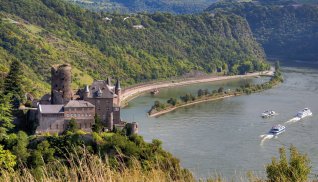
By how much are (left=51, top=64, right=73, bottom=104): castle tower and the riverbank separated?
1501 centimetres

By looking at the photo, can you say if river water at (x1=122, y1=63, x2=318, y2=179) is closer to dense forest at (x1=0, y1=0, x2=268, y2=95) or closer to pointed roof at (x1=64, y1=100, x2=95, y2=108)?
pointed roof at (x1=64, y1=100, x2=95, y2=108)

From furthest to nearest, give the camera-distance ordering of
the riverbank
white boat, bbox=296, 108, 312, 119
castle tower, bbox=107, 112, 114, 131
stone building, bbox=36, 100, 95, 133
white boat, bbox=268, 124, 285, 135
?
the riverbank < white boat, bbox=296, 108, 312, 119 < white boat, bbox=268, 124, 285, 135 < castle tower, bbox=107, 112, 114, 131 < stone building, bbox=36, 100, 95, 133

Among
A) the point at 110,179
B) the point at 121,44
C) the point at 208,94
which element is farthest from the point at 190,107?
the point at 110,179

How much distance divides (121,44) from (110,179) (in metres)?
71.0

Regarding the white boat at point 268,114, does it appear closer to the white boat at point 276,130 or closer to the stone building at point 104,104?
the white boat at point 276,130

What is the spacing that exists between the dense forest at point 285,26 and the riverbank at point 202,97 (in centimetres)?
4057

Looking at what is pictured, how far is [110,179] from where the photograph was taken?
771cm

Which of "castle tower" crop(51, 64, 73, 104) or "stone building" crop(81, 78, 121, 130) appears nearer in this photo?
"castle tower" crop(51, 64, 73, 104)

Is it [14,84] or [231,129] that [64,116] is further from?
[231,129]

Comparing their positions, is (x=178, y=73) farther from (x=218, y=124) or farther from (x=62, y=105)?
(x=62, y=105)

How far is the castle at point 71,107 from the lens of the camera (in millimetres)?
→ 29375

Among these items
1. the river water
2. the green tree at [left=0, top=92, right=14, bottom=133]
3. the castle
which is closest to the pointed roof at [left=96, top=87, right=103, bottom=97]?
the castle

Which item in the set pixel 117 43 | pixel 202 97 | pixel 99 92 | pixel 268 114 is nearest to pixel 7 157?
pixel 99 92

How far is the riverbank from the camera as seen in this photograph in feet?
157
